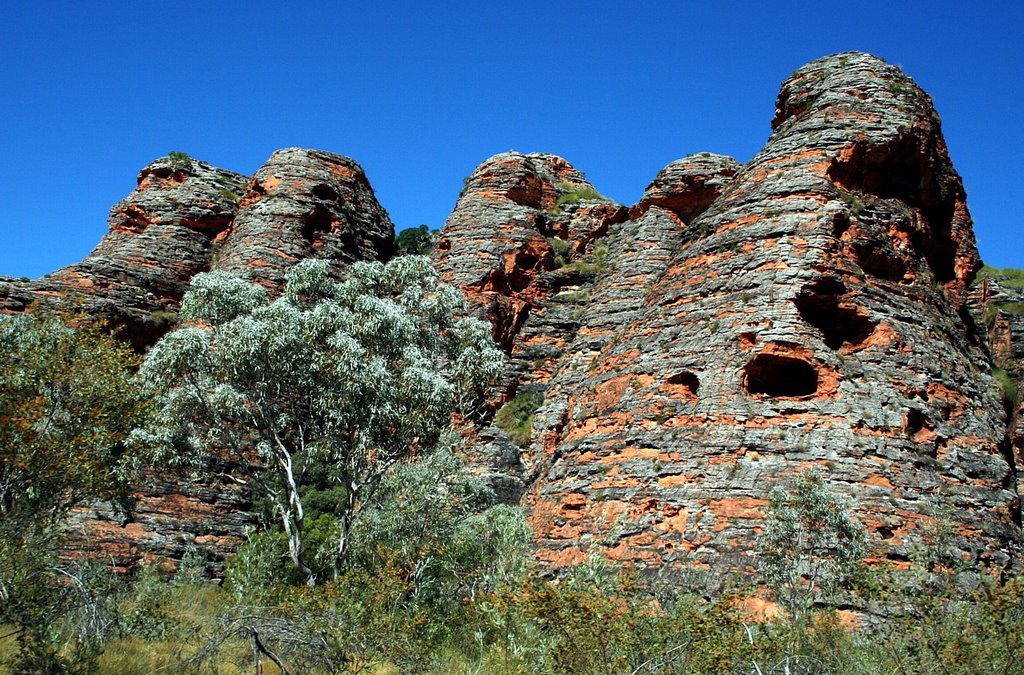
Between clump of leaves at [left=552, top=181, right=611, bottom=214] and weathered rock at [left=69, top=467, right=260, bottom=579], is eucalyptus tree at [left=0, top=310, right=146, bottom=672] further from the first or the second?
clump of leaves at [left=552, top=181, right=611, bottom=214]

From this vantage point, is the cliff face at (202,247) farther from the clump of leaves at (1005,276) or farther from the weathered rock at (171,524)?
the clump of leaves at (1005,276)

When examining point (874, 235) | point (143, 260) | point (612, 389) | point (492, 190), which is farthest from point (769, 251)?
point (143, 260)

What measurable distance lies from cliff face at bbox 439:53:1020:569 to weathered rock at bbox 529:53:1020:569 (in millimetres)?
38

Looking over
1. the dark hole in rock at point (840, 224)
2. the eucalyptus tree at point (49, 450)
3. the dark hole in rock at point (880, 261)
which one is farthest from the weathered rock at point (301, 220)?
the dark hole in rock at point (880, 261)

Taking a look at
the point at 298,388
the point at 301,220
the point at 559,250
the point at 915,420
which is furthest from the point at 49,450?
the point at 559,250

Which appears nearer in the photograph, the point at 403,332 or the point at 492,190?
the point at 403,332

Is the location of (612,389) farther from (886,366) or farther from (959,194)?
(959,194)

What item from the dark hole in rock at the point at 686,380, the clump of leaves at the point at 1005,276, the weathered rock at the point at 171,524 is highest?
the clump of leaves at the point at 1005,276

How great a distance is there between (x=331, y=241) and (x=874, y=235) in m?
22.2

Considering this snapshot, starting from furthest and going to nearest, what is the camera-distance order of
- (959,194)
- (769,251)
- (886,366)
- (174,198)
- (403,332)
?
(174,198)
(959,194)
(403,332)
(769,251)
(886,366)

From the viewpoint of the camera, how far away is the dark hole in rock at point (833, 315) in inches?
634

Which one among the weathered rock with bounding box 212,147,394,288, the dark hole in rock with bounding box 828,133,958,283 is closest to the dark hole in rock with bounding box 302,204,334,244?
the weathered rock with bounding box 212,147,394,288

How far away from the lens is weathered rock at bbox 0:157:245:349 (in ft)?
92.8

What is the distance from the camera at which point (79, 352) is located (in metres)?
14.4
